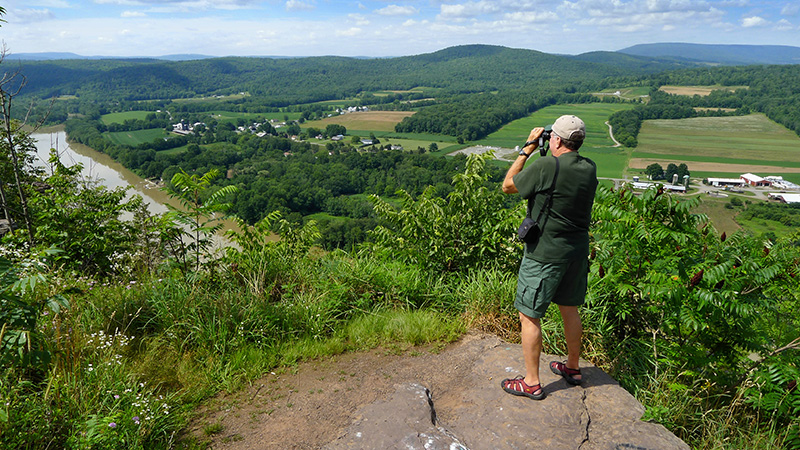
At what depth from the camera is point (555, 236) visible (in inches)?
119

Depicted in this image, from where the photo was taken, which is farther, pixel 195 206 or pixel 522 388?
pixel 195 206

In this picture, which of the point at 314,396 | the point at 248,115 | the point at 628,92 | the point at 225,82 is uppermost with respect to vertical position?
the point at 225,82

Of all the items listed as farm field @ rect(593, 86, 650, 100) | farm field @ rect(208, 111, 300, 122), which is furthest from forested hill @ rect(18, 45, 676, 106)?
farm field @ rect(208, 111, 300, 122)

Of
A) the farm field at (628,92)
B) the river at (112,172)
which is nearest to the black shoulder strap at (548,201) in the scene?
the river at (112,172)

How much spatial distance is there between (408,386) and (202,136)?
8836 centimetres

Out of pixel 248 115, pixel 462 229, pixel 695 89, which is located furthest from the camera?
pixel 695 89

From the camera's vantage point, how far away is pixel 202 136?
81.9 metres

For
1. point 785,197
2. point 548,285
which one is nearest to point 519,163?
point 548,285

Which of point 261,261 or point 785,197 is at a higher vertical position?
point 261,261

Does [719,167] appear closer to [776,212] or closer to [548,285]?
[776,212]

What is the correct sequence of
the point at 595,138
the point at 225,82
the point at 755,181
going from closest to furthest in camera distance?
1. the point at 755,181
2. the point at 595,138
3. the point at 225,82

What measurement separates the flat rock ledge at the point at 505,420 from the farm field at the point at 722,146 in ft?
186

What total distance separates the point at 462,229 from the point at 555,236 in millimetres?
2612

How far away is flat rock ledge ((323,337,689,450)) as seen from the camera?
2.78 meters
